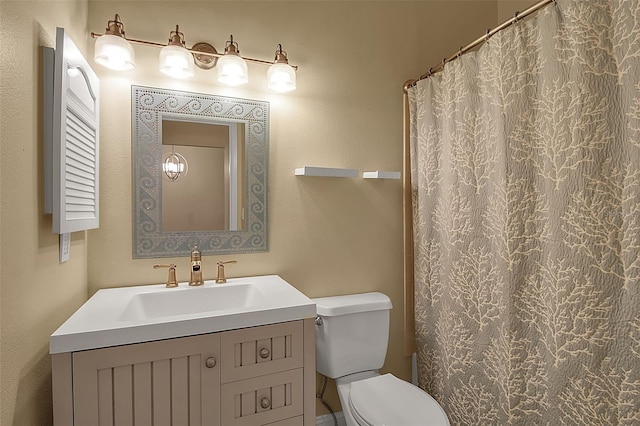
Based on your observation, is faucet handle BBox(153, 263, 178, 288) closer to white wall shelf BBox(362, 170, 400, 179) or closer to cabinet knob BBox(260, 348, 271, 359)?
cabinet knob BBox(260, 348, 271, 359)

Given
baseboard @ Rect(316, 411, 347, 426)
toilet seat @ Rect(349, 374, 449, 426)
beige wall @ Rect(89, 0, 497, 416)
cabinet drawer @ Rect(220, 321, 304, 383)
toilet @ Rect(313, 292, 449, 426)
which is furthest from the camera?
baseboard @ Rect(316, 411, 347, 426)

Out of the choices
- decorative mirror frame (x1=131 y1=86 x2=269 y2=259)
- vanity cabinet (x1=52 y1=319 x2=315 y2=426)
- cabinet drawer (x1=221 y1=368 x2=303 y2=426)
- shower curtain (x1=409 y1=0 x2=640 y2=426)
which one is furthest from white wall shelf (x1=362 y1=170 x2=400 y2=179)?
cabinet drawer (x1=221 y1=368 x2=303 y2=426)

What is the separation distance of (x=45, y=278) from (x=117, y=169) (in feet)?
2.12

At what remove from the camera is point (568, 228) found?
1221 mm

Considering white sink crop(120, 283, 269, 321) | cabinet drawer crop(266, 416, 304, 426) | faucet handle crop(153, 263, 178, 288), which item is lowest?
cabinet drawer crop(266, 416, 304, 426)

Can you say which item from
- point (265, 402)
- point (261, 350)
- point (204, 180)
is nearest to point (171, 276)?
point (204, 180)

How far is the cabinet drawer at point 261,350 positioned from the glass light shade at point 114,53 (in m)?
1.22

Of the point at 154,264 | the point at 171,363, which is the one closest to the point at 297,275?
the point at 154,264

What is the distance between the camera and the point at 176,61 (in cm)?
153

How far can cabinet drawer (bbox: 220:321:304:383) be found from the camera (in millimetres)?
1224

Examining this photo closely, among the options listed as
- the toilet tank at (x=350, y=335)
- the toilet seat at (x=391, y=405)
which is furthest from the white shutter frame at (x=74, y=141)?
the toilet seat at (x=391, y=405)

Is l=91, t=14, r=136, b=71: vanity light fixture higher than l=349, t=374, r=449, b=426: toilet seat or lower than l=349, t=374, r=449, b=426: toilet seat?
higher

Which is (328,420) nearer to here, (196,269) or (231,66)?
(196,269)

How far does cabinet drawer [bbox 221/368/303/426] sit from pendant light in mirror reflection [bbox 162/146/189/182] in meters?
1.00
